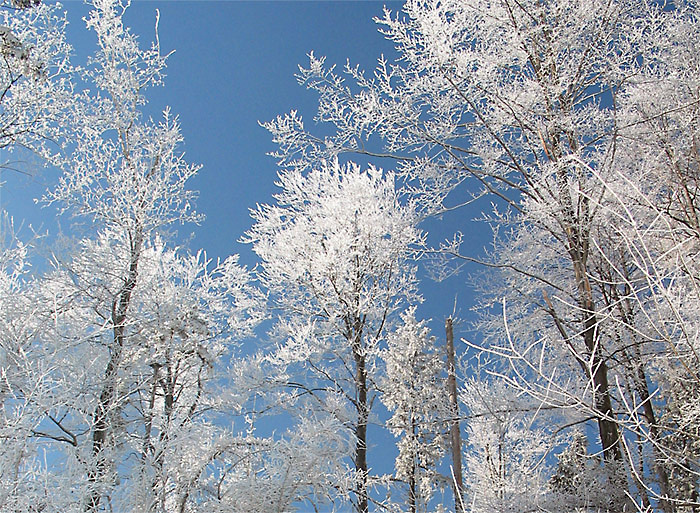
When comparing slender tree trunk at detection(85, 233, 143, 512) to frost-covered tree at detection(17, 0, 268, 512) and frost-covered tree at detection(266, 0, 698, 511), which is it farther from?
frost-covered tree at detection(266, 0, 698, 511)

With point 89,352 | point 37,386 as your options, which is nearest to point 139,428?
point 89,352

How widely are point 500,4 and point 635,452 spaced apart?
5.65 meters

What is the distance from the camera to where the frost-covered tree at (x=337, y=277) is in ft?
29.3

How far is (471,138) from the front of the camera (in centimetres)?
686

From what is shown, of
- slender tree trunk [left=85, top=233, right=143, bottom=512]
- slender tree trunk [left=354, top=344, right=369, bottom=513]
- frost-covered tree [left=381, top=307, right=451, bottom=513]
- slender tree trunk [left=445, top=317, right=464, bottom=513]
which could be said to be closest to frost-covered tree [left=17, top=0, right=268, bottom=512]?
slender tree trunk [left=85, top=233, right=143, bottom=512]

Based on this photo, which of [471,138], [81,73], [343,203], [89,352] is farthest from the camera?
[343,203]

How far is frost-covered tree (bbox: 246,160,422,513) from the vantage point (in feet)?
29.3

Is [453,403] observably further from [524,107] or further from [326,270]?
[524,107]

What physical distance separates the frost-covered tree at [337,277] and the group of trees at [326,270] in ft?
0.20

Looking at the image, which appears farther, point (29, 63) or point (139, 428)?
point (139, 428)

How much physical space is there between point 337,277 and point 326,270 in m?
0.24

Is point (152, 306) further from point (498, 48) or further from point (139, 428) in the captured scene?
point (498, 48)

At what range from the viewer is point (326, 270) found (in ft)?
30.4

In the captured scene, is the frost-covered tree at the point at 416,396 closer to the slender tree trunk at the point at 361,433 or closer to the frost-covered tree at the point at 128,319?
the slender tree trunk at the point at 361,433
